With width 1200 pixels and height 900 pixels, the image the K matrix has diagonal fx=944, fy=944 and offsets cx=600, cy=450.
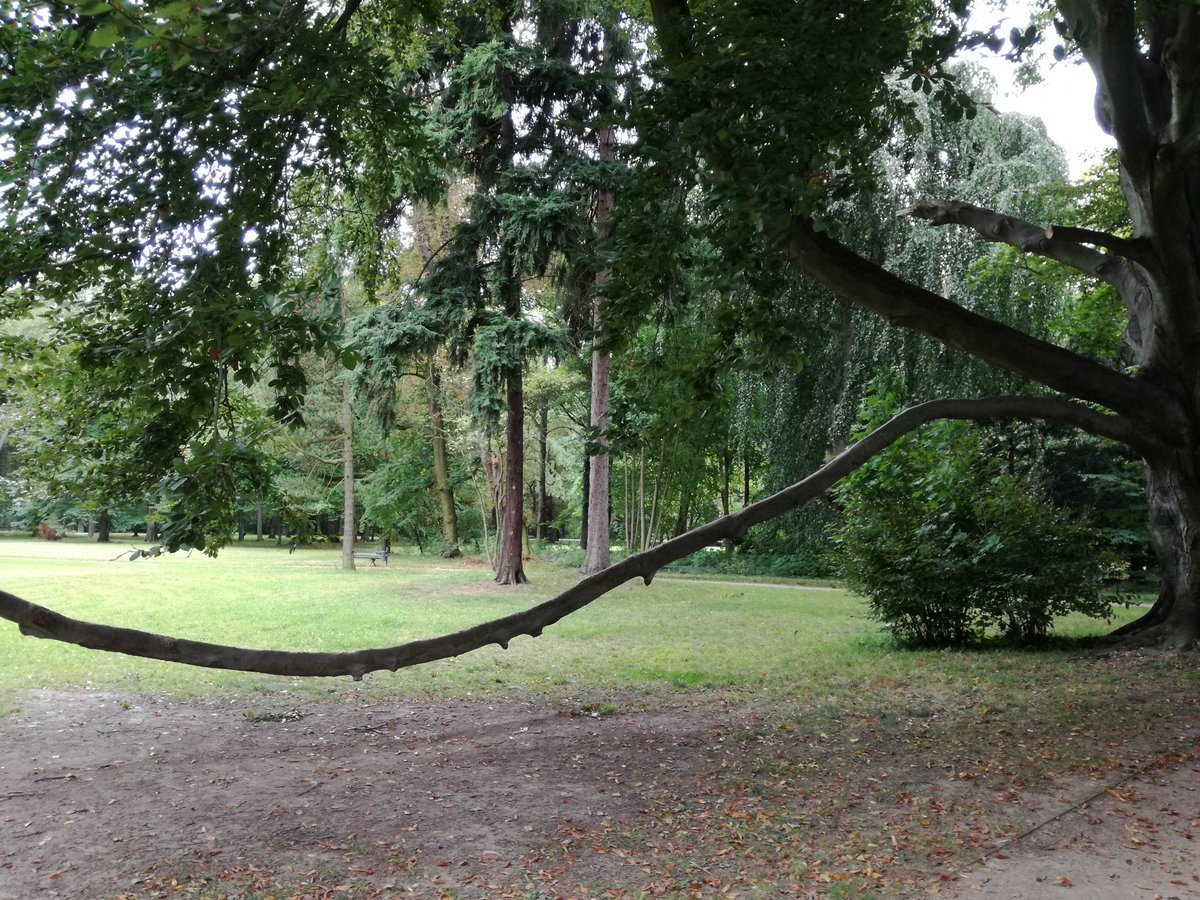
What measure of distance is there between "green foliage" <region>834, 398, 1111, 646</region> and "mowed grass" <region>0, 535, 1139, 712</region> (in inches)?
21.6

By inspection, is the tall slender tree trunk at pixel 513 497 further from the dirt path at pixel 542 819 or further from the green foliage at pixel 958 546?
the dirt path at pixel 542 819

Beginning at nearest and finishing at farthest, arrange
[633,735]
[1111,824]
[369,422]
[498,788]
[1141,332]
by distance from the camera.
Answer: [1111,824] < [498,788] < [633,735] < [1141,332] < [369,422]

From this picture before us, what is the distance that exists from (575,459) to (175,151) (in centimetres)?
2817

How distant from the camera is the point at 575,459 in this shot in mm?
34000

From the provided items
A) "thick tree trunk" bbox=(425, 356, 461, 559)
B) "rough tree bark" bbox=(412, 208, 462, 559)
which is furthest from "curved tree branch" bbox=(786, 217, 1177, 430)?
"thick tree trunk" bbox=(425, 356, 461, 559)

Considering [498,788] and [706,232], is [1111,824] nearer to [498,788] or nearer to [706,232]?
[498,788]

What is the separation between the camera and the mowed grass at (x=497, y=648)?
9.14 meters

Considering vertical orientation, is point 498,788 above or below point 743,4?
below

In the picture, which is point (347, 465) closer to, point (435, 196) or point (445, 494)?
point (445, 494)

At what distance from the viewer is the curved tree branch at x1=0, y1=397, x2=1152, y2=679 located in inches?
162

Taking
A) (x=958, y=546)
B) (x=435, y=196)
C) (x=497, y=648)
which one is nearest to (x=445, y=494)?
(x=497, y=648)

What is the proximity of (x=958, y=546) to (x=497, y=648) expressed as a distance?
574 cm

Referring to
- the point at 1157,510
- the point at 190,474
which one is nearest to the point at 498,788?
the point at 190,474

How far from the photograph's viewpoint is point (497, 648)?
1212cm
